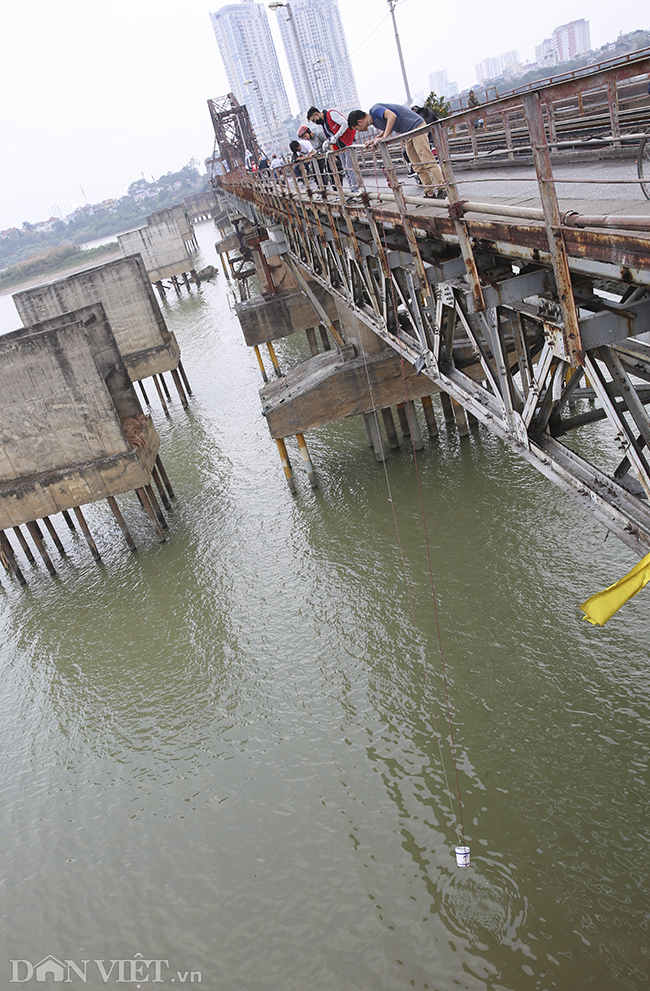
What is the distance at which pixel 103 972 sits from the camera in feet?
27.8

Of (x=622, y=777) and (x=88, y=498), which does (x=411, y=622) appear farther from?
(x=88, y=498)

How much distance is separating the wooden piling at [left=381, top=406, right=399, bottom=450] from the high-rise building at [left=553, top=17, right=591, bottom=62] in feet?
675

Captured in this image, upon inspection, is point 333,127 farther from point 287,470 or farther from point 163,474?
point 163,474

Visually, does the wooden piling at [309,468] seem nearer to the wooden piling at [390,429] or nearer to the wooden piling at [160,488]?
the wooden piling at [390,429]

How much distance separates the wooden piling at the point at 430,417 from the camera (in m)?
18.1

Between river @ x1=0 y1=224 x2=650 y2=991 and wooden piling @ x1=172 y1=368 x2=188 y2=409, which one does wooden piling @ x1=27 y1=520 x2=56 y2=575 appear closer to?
river @ x1=0 y1=224 x2=650 y2=991

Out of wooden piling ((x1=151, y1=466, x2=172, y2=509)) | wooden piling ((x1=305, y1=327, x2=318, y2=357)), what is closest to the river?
wooden piling ((x1=151, y1=466, x2=172, y2=509))

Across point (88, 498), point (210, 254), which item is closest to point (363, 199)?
point (88, 498)

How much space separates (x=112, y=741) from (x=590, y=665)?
8.17 metres

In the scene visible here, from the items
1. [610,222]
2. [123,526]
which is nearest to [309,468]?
[123,526]

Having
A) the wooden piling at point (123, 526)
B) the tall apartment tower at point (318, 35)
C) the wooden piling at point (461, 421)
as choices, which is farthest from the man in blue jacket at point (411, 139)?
the tall apartment tower at point (318, 35)

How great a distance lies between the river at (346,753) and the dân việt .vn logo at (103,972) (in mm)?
34

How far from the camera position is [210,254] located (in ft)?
304

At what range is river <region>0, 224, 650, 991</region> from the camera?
7.74 metres
